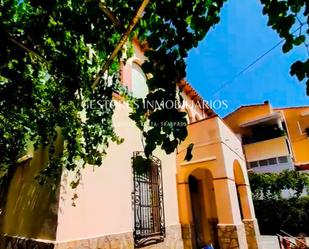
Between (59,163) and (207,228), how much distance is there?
7.39 m

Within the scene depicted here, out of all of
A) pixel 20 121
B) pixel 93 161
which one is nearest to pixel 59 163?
pixel 93 161

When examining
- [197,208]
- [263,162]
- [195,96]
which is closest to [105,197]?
[197,208]

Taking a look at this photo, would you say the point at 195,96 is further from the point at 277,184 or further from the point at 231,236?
the point at 277,184

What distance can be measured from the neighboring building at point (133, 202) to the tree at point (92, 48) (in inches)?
43.4

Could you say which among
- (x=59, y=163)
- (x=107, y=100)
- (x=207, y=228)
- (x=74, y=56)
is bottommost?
(x=207, y=228)

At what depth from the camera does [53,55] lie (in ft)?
9.68

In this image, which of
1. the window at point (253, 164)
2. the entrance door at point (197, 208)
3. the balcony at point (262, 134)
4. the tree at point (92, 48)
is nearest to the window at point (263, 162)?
the window at point (253, 164)

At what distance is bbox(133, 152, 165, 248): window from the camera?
635 cm

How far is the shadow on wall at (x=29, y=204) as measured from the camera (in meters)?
4.74

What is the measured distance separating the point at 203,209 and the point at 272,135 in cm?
1631

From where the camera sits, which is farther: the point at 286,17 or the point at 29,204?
the point at 29,204

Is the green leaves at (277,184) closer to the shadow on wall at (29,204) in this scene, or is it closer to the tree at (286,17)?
the shadow on wall at (29,204)

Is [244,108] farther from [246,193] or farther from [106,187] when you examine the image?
[106,187]

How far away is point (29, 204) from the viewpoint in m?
5.72
